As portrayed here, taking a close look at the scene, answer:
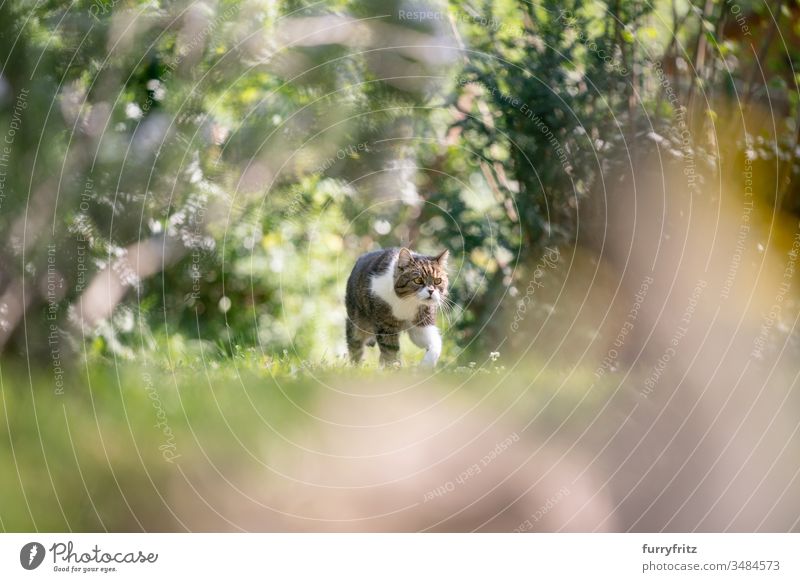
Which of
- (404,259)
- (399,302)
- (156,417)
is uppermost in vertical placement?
(404,259)

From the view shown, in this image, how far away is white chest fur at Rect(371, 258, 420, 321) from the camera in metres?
2.48

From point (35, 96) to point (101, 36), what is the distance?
0.80ft

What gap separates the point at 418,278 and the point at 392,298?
0.30 ft

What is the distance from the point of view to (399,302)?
2.48 m

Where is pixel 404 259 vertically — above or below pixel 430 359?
above

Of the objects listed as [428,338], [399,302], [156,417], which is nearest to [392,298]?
[399,302]

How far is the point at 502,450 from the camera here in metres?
2.12

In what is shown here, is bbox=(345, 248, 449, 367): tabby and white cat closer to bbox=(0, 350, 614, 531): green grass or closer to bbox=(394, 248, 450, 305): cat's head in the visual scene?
bbox=(394, 248, 450, 305): cat's head

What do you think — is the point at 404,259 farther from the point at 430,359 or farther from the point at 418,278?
the point at 430,359

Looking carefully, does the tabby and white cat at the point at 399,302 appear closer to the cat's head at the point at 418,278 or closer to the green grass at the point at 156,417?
the cat's head at the point at 418,278

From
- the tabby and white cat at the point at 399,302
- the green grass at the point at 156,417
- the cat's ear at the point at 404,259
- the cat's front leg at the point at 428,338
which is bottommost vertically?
the green grass at the point at 156,417

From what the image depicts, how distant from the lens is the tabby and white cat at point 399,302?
2.46 m

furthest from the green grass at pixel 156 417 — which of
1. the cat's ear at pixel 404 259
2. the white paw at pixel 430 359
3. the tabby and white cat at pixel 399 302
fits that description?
the cat's ear at pixel 404 259
